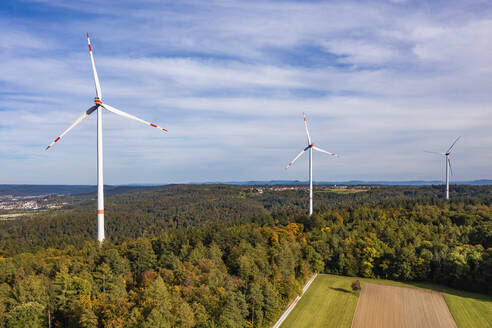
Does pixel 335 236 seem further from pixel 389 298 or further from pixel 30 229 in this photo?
pixel 30 229

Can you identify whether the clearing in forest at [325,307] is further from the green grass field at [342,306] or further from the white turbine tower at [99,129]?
the white turbine tower at [99,129]

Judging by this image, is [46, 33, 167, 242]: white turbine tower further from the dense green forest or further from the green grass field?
the green grass field

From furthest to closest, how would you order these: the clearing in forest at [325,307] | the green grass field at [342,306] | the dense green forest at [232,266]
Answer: the green grass field at [342,306] < the clearing in forest at [325,307] < the dense green forest at [232,266]

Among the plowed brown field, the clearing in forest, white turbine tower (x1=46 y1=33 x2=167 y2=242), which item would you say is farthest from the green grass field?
white turbine tower (x1=46 y1=33 x2=167 y2=242)

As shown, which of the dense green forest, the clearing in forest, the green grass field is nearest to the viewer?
the dense green forest

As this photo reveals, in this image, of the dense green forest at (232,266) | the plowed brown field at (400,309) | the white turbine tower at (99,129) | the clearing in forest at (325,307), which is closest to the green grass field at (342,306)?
the clearing in forest at (325,307)

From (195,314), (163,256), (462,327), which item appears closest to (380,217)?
(462,327)
